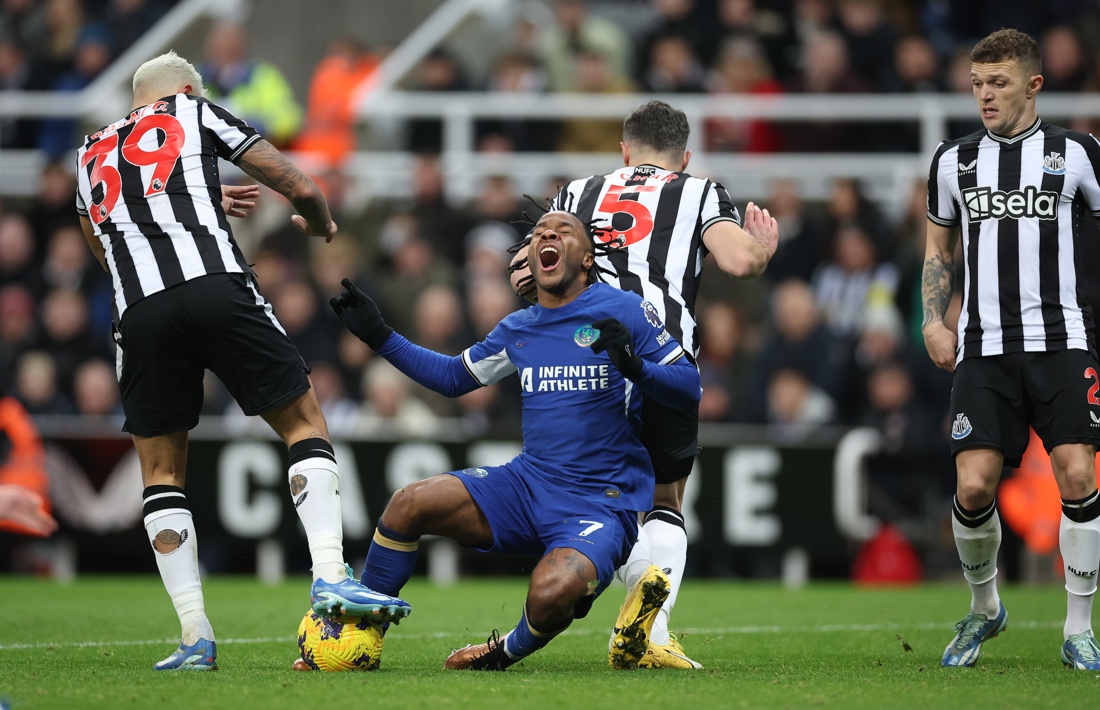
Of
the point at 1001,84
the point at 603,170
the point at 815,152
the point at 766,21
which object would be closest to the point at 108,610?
the point at 1001,84

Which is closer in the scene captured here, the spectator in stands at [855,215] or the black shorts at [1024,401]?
the black shorts at [1024,401]

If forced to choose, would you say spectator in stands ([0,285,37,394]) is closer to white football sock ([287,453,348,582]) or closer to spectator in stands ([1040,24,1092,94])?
white football sock ([287,453,348,582])

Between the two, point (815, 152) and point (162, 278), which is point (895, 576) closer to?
point (815, 152)

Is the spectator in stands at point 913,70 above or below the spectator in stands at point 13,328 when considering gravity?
above

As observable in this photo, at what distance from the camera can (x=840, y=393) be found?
1205 centimetres

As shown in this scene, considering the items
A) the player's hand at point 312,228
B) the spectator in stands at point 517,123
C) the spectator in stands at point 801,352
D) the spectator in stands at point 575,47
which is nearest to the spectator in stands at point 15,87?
the spectator in stands at point 517,123

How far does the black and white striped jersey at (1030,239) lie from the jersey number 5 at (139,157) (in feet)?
10.1

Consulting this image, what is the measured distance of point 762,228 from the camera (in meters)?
5.98

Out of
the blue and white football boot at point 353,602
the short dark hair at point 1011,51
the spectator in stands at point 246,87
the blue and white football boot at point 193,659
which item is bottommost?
the blue and white football boot at point 193,659

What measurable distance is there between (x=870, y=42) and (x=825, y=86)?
698 millimetres

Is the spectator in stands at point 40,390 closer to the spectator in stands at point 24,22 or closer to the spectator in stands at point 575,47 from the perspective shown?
the spectator in stands at point 24,22

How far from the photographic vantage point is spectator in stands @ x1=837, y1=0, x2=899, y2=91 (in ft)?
47.1

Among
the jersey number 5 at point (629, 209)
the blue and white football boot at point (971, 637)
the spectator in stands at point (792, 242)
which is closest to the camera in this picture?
the blue and white football boot at point (971, 637)

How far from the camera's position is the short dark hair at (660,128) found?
6.27 metres
